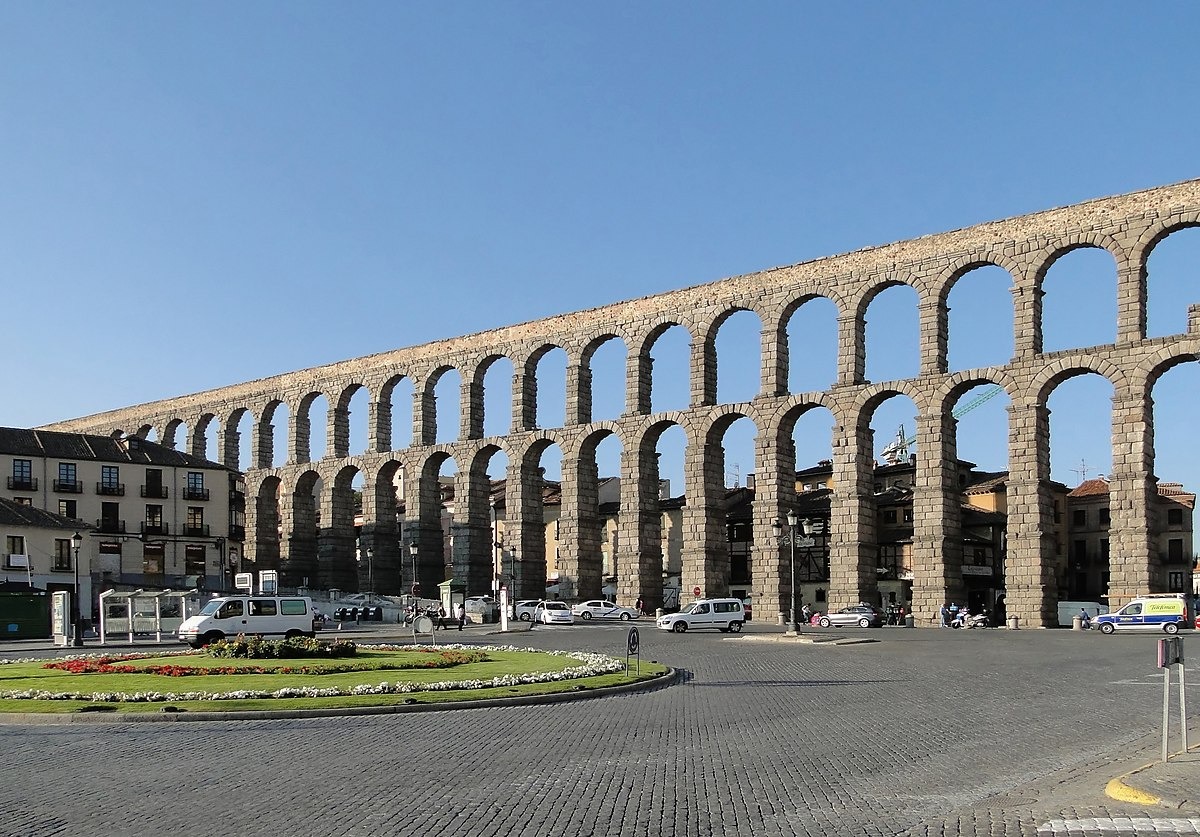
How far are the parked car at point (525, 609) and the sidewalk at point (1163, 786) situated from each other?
60979mm

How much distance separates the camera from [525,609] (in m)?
78.2

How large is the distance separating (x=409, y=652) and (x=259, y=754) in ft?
71.8

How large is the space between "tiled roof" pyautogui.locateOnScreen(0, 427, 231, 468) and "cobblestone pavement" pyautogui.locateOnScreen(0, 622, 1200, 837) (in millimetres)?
69175

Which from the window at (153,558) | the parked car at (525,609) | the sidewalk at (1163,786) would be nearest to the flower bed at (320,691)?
the sidewalk at (1163,786)

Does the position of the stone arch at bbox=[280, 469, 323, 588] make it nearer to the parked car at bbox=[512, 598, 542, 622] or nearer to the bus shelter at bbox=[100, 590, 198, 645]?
the parked car at bbox=[512, 598, 542, 622]

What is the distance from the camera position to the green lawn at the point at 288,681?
24.2 meters

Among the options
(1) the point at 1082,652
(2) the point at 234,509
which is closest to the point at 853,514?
(1) the point at 1082,652

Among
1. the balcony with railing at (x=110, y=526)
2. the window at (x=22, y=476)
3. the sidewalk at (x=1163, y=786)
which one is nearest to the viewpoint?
the sidewalk at (x=1163, y=786)

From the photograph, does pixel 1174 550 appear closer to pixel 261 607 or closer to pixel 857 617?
pixel 857 617

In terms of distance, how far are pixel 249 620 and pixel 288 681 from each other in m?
15.5

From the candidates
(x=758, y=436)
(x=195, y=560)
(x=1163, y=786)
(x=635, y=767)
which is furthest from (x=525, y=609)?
(x=1163, y=786)

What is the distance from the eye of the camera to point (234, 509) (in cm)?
9638

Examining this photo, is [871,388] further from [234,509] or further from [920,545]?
[234,509]

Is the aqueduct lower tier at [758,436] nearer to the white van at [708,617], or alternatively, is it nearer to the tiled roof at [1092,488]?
the white van at [708,617]
